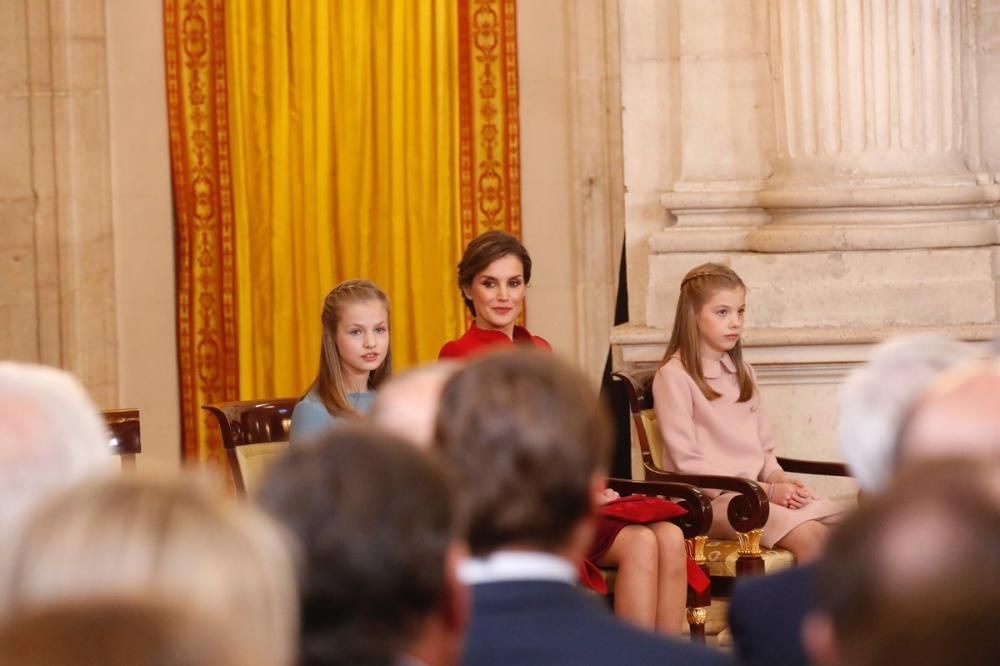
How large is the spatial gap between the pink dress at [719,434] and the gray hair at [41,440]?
11.0ft

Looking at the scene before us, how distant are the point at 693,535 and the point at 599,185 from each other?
350 centimetres

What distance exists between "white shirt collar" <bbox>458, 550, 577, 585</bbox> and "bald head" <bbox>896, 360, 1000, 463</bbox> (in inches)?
17.9

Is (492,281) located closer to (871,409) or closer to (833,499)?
(833,499)

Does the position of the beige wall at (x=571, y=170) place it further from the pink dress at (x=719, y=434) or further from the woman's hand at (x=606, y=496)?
the woman's hand at (x=606, y=496)

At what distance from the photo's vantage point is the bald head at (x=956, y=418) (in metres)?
2.09

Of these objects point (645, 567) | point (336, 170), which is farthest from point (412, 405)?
point (336, 170)

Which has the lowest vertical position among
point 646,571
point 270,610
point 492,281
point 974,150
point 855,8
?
point 646,571

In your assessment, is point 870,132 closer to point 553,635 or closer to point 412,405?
point 412,405

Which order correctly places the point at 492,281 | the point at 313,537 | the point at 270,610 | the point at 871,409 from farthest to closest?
the point at 492,281 < the point at 871,409 < the point at 313,537 < the point at 270,610

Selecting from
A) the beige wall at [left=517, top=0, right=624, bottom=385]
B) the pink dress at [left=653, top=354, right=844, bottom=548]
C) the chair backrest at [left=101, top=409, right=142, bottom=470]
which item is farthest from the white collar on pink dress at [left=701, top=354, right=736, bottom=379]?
the beige wall at [left=517, top=0, right=624, bottom=385]

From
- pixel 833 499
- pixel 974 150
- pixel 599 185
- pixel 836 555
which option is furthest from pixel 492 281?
pixel 836 555

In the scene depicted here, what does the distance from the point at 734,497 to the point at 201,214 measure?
418cm

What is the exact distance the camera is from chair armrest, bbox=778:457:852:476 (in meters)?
5.28

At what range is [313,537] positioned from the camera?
166 cm
